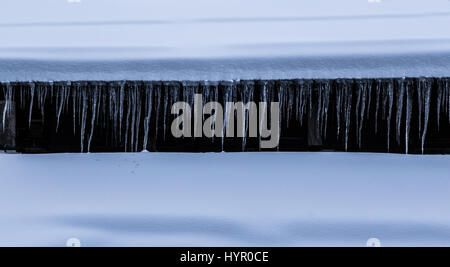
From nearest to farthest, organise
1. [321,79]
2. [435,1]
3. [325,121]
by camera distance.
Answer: [321,79], [435,1], [325,121]

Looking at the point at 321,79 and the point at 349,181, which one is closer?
the point at 321,79

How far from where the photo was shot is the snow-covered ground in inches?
105

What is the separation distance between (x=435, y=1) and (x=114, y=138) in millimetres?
2053

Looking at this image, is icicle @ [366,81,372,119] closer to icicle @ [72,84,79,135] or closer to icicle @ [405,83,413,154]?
icicle @ [405,83,413,154]

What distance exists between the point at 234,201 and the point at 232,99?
0.62 meters

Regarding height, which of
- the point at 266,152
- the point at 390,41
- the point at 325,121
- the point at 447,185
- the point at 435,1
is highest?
the point at 435,1

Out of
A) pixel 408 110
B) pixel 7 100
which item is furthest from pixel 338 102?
pixel 7 100

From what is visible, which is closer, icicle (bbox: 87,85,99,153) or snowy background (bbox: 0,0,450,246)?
snowy background (bbox: 0,0,450,246)

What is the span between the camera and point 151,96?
256 centimetres

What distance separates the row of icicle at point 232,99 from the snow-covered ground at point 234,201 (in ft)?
0.52

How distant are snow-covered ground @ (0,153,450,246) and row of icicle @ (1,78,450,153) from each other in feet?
0.52

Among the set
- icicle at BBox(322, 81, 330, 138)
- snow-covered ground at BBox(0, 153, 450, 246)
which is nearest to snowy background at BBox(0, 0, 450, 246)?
snow-covered ground at BBox(0, 153, 450, 246)
